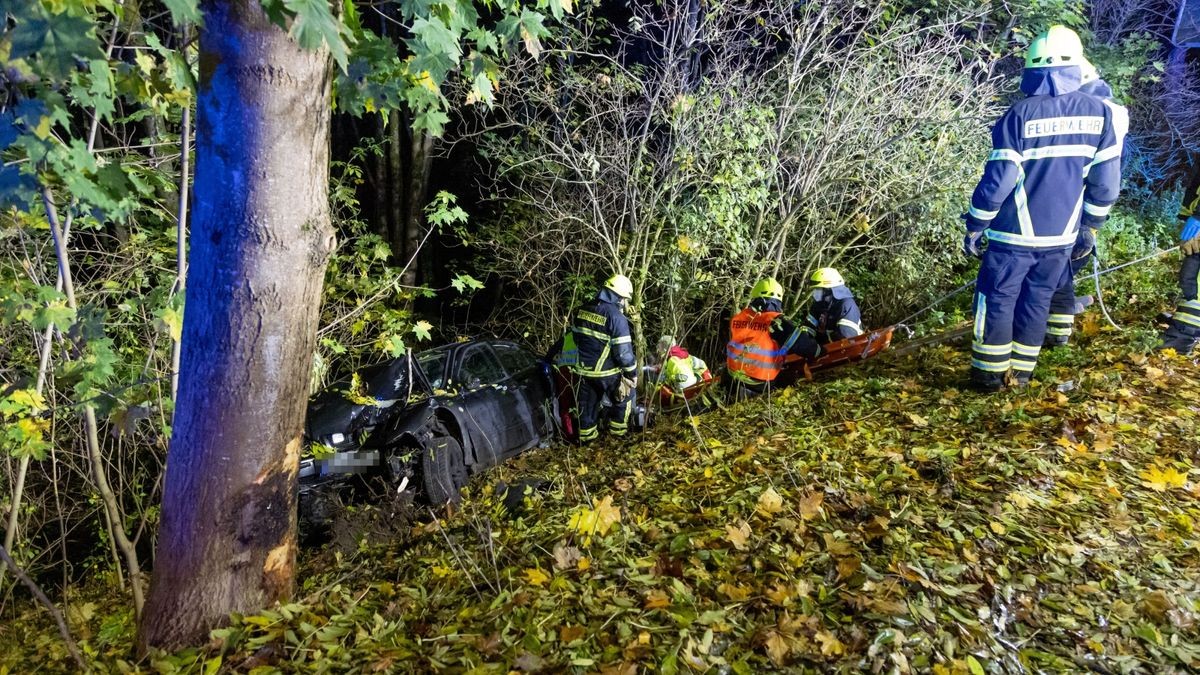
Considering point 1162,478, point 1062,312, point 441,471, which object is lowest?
point 441,471

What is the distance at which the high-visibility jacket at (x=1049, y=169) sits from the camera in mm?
3924

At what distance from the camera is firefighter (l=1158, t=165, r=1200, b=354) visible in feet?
15.4

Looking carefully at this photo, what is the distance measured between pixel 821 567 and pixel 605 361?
150 inches

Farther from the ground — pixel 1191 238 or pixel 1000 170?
pixel 1000 170

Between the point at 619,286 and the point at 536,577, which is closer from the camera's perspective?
the point at 536,577

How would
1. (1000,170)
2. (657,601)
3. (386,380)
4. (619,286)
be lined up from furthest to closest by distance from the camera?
(619,286)
(386,380)
(1000,170)
(657,601)

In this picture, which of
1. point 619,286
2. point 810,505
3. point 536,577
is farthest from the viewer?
point 619,286

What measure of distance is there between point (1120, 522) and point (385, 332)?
6564 mm

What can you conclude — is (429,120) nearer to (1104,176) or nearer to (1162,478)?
→ (1162,478)

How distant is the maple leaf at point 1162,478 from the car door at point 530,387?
4.72m

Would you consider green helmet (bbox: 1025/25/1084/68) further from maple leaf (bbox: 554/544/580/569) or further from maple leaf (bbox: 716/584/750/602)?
maple leaf (bbox: 554/544/580/569)

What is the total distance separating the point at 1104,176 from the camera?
13.3ft

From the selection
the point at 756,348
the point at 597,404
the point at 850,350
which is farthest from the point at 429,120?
the point at 850,350

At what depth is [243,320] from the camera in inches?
86.1
